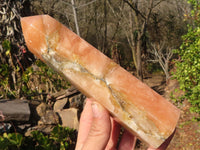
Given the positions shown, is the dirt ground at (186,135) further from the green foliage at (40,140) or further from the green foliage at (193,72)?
the green foliage at (40,140)

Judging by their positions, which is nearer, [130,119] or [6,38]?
[130,119]

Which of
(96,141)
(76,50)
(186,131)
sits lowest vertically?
(186,131)

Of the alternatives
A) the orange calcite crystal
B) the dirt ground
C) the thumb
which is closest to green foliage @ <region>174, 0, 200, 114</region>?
the dirt ground

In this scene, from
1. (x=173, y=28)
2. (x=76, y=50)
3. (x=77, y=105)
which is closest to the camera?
(x=76, y=50)

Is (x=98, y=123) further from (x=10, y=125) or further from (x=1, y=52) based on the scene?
(x=1, y=52)

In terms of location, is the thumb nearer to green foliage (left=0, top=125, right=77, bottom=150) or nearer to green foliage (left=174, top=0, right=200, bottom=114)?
green foliage (left=0, top=125, right=77, bottom=150)

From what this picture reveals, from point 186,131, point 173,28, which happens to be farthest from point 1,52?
point 173,28

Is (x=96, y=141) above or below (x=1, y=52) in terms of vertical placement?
above
